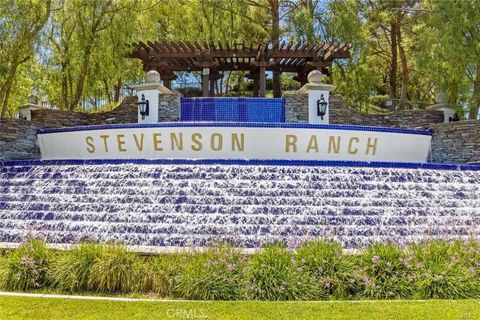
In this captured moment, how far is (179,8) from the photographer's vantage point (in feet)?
68.3

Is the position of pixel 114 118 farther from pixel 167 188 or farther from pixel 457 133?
pixel 457 133

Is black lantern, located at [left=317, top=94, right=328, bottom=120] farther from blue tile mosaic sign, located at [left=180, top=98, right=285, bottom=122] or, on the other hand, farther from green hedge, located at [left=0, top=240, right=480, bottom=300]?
green hedge, located at [left=0, top=240, right=480, bottom=300]

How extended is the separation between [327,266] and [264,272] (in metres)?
0.86

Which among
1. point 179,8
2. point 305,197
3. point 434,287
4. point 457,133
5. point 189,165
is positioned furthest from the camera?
point 179,8

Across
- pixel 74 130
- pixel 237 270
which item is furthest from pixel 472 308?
pixel 74 130

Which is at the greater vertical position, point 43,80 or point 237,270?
point 43,80

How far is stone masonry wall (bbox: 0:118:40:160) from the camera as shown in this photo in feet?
37.1

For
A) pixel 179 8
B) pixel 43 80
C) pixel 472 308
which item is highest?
pixel 179 8

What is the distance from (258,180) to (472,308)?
409cm

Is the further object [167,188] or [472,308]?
[167,188]

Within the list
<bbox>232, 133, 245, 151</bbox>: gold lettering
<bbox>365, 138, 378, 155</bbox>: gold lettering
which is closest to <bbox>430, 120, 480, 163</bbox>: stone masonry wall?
<bbox>365, 138, 378, 155</bbox>: gold lettering

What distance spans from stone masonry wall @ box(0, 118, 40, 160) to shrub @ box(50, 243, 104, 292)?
6.74m

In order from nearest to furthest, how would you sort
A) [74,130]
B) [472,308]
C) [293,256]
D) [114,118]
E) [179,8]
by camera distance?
[472,308], [293,256], [74,130], [114,118], [179,8]

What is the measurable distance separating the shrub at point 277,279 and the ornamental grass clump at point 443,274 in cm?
133
